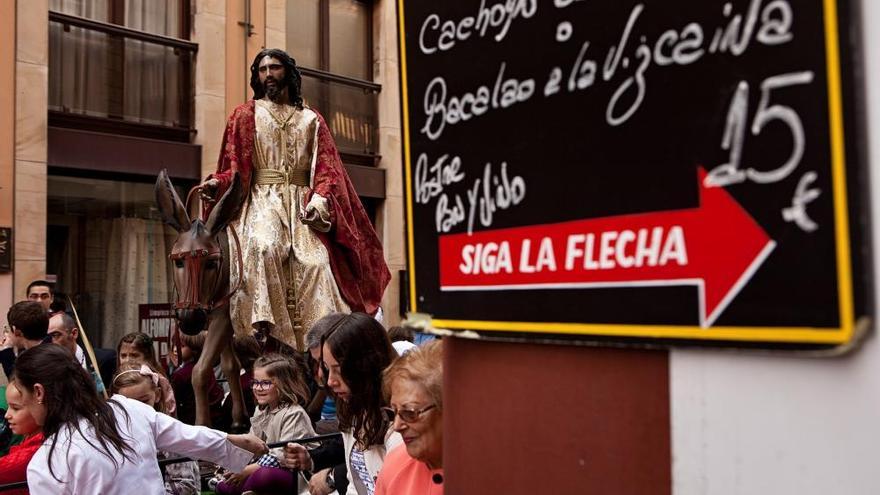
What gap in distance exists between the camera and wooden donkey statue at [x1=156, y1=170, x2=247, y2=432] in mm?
5770

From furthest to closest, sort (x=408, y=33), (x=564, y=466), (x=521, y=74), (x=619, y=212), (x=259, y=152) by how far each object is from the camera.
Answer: (x=259, y=152) < (x=408, y=33) < (x=521, y=74) < (x=564, y=466) < (x=619, y=212)

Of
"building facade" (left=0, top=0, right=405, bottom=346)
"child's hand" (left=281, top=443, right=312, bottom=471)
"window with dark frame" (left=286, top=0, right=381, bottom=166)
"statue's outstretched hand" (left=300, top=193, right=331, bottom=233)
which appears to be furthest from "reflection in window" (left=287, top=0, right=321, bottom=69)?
"child's hand" (left=281, top=443, right=312, bottom=471)

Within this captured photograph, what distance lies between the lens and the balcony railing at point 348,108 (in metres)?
14.7

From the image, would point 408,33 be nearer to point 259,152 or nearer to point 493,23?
point 493,23

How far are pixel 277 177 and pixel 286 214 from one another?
26 centimetres

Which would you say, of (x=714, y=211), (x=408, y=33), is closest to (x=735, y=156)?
(x=714, y=211)

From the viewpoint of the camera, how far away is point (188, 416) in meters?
6.72

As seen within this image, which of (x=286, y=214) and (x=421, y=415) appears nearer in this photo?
(x=421, y=415)

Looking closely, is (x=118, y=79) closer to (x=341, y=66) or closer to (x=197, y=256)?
(x=341, y=66)

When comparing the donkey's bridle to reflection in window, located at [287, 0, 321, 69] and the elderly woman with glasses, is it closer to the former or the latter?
the elderly woman with glasses

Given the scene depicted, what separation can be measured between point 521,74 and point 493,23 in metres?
0.14

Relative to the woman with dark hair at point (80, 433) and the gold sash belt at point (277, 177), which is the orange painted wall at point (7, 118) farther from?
the woman with dark hair at point (80, 433)

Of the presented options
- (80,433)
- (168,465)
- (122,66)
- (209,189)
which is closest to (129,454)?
(80,433)

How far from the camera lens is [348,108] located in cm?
1520
